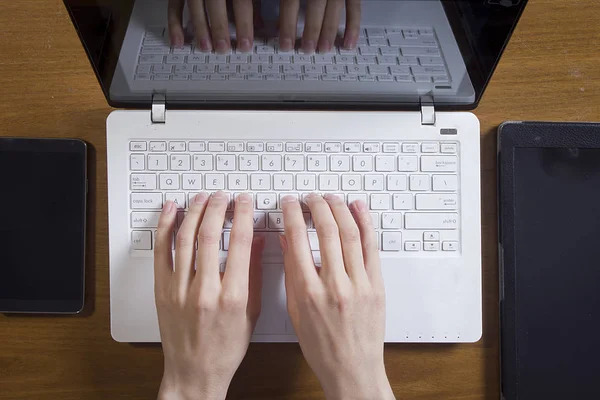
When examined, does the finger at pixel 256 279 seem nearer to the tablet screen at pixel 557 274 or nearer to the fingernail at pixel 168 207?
the fingernail at pixel 168 207

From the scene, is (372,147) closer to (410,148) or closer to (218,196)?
(410,148)

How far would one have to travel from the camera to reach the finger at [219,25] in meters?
0.51

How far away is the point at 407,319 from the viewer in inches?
25.1

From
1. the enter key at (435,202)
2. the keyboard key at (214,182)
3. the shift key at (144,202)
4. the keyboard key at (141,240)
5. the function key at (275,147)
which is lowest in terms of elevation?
the keyboard key at (141,240)

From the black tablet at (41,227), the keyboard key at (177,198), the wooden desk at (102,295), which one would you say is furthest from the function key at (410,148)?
the black tablet at (41,227)

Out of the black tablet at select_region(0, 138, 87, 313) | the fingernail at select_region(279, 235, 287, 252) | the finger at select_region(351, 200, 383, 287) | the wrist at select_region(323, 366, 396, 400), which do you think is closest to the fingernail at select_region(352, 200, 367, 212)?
the finger at select_region(351, 200, 383, 287)

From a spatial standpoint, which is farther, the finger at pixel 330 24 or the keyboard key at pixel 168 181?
the keyboard key at pixel 168 181

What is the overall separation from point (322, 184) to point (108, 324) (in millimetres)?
358

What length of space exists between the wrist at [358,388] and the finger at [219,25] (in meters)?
0.43

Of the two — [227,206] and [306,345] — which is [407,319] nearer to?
[306,345]

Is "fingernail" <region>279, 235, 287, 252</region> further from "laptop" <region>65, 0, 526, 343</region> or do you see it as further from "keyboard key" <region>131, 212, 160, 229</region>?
"keyboard key" <region>131, 212, 160, 229</region>

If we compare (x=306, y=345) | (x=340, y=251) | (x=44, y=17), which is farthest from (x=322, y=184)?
(x=44, y=17)

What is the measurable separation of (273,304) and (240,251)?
9 centimetres

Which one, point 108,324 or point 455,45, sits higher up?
point 455,45
